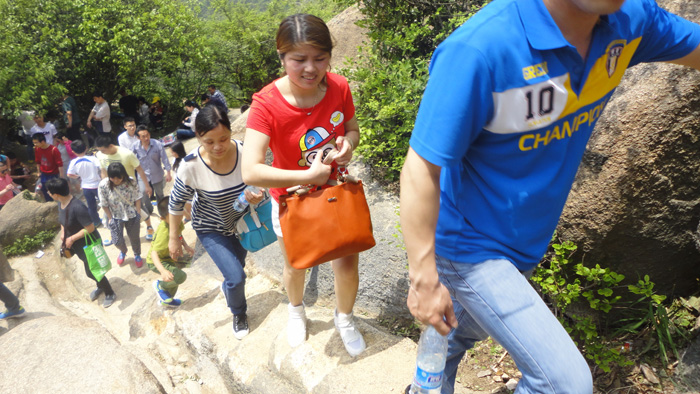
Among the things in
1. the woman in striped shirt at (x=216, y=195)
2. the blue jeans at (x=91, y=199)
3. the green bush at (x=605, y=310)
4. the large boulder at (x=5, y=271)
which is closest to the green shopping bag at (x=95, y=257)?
the blue jeans at (x=91, y=199)

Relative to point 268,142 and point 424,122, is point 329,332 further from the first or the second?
point 424,122

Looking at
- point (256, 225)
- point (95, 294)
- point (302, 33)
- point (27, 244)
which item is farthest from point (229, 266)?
point (27, 244)

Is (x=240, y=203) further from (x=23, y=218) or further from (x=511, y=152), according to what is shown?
(x=23, y=218)

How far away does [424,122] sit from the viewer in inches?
57.2

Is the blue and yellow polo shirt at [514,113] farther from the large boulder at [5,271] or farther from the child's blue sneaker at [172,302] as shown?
the large boulder at [5,271]

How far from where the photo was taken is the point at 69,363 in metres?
3.45

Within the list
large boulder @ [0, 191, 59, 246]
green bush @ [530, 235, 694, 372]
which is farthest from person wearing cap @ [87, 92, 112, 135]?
green bush @ [530, 235, 694, 372]

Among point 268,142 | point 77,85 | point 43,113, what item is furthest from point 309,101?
point 77,85

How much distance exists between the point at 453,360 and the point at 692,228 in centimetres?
164

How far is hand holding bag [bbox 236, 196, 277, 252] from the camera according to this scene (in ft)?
11.7

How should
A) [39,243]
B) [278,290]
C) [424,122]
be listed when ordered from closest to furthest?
[424,122], [278,290], [39,243]

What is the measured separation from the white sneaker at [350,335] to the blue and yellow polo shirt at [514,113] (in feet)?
4.86

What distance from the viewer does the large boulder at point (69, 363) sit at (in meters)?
3.29

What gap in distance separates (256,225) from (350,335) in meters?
1.04
